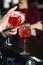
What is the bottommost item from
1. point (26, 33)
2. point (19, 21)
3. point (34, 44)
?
point (34, 44)

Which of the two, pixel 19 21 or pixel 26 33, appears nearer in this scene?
pixel 19 21

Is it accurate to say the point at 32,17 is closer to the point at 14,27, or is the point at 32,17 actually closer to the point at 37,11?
the point at 37,11

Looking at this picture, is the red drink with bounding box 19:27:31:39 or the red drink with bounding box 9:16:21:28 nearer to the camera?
the red drink with bounding box 9:16:21:28

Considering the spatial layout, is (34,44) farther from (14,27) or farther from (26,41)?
(14,27)

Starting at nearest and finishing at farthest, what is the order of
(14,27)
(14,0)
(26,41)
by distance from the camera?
1. (14,27)
2. (26,41)
3. (14,0)

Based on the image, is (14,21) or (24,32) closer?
(14,21)

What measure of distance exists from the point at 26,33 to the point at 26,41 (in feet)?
0.51

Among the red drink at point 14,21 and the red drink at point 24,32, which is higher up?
the red drink at point 14,21

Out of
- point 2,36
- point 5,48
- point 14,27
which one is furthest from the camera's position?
point 5,48

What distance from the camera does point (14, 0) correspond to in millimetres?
1323

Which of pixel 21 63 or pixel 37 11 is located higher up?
pixel 37 11

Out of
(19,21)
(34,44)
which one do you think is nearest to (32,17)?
(34,44)

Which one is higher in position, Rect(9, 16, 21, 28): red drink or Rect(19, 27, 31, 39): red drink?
Rect(9, 16, 21, 28): red drink

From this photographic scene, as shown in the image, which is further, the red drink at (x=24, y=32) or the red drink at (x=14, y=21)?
the red drink at (x=24, y=32)
